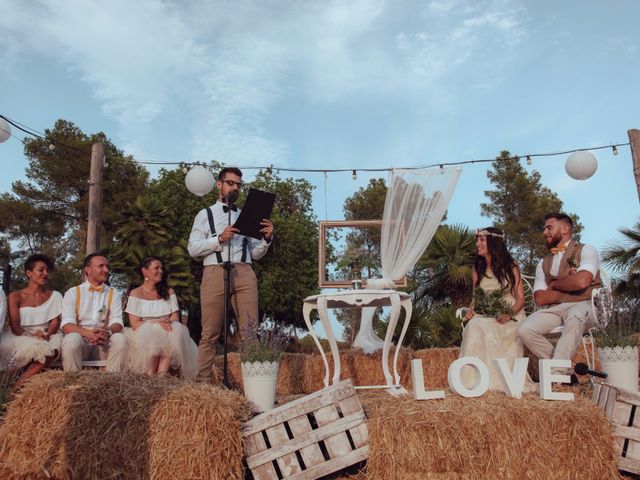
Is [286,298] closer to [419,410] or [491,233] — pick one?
[491,233]

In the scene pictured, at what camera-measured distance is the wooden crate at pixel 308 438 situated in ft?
8.75

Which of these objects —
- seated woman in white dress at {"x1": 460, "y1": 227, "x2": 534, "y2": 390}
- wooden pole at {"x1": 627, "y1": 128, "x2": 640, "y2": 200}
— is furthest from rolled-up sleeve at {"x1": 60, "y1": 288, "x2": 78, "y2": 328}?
wooden pole at {"x1": 627, "y1": 128, "x2": 640, "y2": 200}

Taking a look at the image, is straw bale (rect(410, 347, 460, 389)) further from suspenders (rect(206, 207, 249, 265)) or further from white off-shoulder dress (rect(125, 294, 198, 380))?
white off-shoulder dress (rect(125, 294, 198, 380))

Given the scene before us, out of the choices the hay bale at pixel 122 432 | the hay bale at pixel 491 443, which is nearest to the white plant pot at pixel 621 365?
the hay bale at pixel 491 443

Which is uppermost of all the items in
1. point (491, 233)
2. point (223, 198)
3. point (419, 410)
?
point (223, 198)

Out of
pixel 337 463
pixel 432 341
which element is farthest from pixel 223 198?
pixel 432 341

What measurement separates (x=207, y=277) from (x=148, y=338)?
633 mm

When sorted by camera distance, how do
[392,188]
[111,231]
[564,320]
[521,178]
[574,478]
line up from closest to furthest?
[574,478], [564,320], [392,188], [111,231], [521,178]

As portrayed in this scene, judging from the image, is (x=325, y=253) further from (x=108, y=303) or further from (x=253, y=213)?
(x=108, y=303)

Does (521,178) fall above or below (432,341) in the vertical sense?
above

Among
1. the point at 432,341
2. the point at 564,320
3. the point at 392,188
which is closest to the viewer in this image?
the point at 564,320

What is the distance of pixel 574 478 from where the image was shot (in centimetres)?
259

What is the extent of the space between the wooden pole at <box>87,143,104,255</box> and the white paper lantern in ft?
19.3

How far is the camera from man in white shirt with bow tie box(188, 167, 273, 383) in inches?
163
